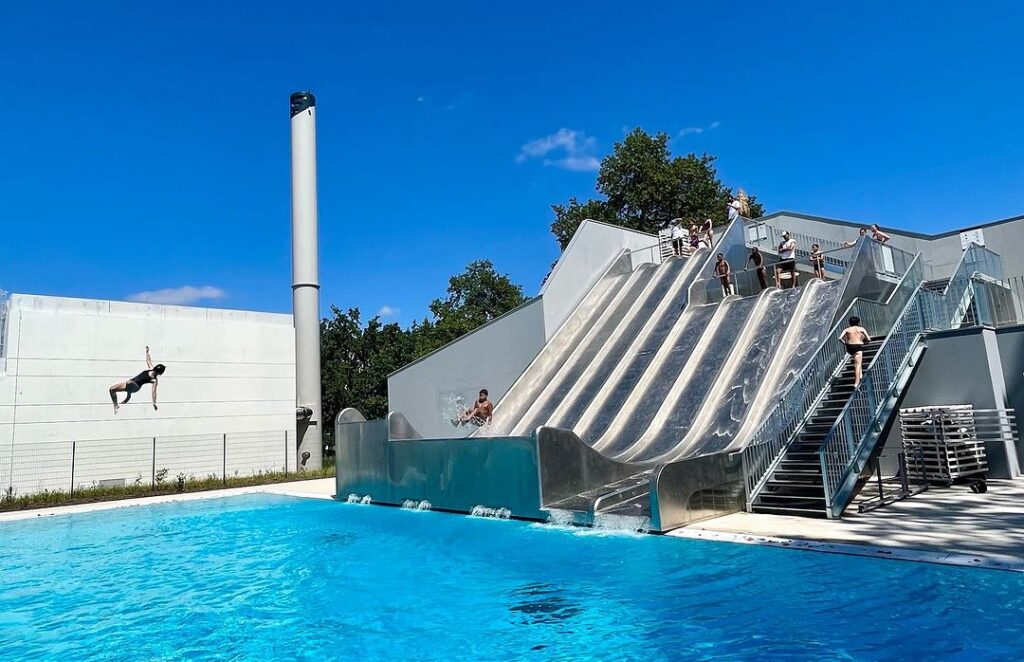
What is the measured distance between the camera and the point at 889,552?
7043mm

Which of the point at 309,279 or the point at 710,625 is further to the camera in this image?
the point at 309,279

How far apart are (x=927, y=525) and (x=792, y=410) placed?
Answer: 281cm

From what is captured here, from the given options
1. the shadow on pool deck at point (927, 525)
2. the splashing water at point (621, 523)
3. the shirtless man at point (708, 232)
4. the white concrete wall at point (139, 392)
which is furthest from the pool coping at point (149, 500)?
the shirtless man at point (708, 232)

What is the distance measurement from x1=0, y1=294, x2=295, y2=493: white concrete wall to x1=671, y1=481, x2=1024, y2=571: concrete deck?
18.7 m

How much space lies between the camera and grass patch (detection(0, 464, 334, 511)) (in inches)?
695

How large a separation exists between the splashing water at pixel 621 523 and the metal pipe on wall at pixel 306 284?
18593 mm

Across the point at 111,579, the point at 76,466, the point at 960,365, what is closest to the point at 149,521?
the point at 111,579

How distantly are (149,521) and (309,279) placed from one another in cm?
1467

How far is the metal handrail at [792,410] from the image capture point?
10180 mm

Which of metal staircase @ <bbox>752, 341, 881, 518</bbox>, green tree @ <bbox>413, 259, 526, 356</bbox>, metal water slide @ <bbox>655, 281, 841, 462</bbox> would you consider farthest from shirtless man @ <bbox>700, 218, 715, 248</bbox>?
green tree @ <bbox>413, 259, 526, 356</bbox>

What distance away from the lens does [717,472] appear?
9.80 metres

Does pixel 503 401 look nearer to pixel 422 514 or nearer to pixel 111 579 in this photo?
pixel 422 514

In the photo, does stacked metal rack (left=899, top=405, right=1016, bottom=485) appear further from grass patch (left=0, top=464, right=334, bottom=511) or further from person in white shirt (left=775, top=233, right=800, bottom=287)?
grass patch (left=0, top=464, right=334, bottom=511)

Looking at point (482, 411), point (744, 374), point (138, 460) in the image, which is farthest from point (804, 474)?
point (138, 460)
